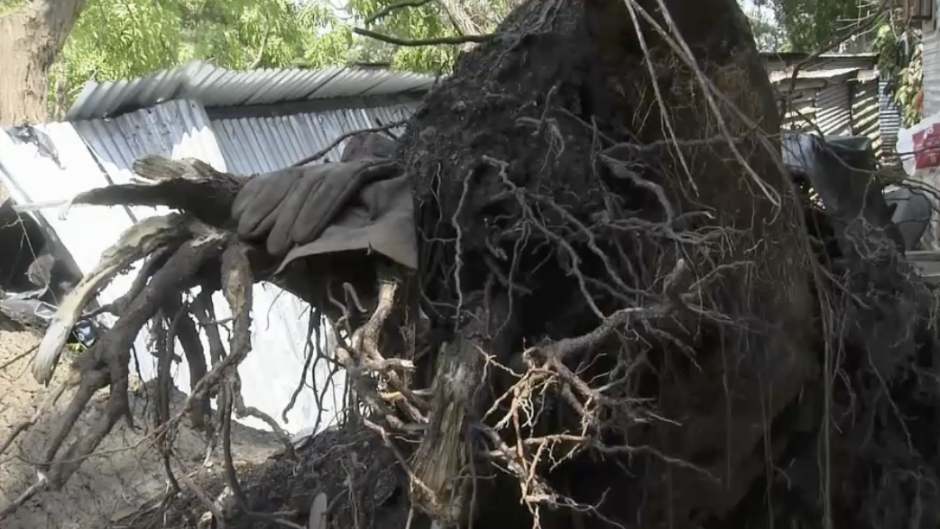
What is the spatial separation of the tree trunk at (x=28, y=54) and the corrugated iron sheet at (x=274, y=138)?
120 centimetres

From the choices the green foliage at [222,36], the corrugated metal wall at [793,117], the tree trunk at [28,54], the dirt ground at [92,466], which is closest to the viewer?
the corrugated metal wall at [793,117]

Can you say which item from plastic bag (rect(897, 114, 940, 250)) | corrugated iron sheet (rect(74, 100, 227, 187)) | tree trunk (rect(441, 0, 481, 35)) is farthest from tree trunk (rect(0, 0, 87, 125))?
plastic bag (rect(897, 114, 940, 250))

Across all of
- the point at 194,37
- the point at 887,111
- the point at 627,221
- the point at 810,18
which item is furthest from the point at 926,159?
the point at 194,37

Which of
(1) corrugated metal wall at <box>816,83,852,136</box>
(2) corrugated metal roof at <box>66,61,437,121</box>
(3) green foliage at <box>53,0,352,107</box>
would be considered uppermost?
(3) green foliage at <box>53,0,352,107</box>

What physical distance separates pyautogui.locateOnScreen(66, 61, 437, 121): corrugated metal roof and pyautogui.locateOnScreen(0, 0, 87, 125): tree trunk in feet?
2.38

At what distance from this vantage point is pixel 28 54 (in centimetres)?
654

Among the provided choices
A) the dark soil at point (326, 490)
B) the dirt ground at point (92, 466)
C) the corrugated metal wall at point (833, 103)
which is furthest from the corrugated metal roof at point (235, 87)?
the corrugated metal wall at point (833, 103)

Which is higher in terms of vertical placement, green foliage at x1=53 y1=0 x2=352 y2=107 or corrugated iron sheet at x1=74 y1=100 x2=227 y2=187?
green foliage at x1=53 y1=0 x2=352 y2=107

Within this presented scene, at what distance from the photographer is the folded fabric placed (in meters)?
2.37

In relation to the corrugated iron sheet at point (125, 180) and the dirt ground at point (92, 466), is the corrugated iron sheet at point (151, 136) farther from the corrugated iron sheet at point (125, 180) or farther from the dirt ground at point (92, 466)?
the dirt ground at point (92, 466)

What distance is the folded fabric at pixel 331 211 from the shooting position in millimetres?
2367

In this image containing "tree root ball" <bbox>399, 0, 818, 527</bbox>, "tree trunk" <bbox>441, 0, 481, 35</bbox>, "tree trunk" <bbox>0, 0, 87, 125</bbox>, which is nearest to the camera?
"tree root ball" <bbox>399, 0, 818, 527</bbox>

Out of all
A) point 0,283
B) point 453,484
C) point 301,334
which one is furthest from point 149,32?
point 453,484

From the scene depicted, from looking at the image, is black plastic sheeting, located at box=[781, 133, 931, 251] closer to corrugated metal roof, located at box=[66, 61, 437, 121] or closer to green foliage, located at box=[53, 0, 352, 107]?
corrugated metal roof, located at box=[66, 61, 437, 121]
